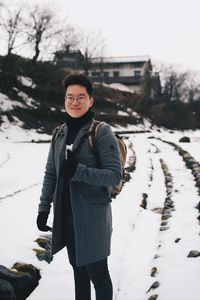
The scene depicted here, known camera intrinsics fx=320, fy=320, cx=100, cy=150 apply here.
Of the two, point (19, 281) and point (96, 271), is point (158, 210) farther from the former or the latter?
point (96, 271)

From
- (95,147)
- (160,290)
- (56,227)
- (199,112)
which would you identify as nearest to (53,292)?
(160,290)

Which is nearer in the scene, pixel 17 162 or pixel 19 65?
pixel 17 162

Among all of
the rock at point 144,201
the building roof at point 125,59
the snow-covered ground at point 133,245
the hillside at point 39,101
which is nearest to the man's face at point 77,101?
the snow-covered ground at point 133,245

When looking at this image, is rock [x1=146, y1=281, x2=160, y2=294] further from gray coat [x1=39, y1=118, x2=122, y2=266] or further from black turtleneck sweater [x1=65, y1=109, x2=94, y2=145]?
black turtleneck sweater [x1=65, y1=109, x2=94, y2=145]

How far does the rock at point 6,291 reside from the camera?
2.92 metres

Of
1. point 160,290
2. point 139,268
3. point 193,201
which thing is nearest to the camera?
point 160,290

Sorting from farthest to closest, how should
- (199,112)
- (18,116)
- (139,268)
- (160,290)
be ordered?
(199,112), (18,116), (139,268), (160,290)

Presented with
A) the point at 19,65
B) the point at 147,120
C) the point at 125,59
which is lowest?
the point at 147,120

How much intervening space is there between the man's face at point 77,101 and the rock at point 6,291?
179 centimetres

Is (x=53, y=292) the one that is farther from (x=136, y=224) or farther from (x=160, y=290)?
(x=136, y=224)

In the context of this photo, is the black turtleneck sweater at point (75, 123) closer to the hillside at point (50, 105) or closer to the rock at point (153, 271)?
the rock at point (153, 271)

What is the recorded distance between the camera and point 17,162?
1265 centimetres

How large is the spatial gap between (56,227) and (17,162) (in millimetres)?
10702

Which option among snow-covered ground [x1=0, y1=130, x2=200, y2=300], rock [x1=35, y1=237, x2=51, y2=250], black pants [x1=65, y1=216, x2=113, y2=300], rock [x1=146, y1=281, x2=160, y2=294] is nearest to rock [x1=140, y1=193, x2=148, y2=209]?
snow-covered ground [x1=0, y1=130, x2=200, y2=300]
